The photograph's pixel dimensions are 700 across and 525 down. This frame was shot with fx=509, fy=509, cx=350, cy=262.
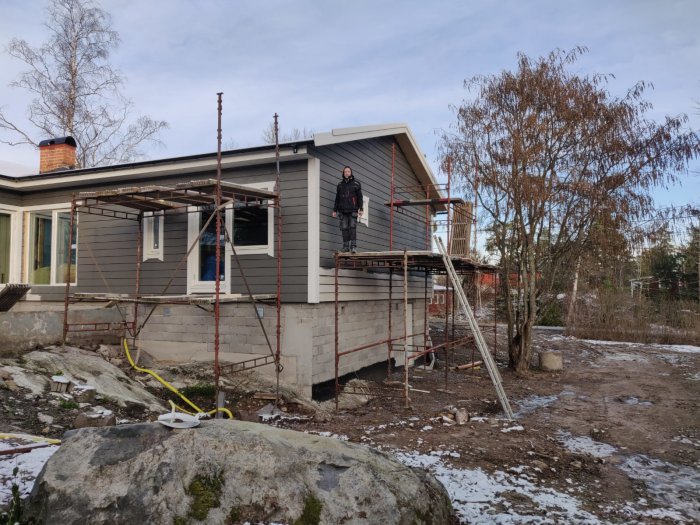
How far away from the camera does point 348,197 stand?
32.8 feet

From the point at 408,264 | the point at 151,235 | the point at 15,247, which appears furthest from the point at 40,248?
the point at 408,264

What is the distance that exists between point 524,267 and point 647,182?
3701mm

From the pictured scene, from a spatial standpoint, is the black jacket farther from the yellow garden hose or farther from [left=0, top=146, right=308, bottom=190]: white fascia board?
the yellow garden hose

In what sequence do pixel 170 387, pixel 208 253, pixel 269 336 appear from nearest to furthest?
pixel 170 387 → pixel 269 336 → pixel 208 253

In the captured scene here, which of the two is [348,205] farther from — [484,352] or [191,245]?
[484,352]

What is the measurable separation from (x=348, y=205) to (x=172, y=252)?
4.08m

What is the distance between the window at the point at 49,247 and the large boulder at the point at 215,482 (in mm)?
10128

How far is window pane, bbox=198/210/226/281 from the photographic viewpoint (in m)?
10.6

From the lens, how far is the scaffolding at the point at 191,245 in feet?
27.6

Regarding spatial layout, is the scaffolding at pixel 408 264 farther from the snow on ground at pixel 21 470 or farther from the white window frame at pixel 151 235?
the snow on ground at pixel 21 470

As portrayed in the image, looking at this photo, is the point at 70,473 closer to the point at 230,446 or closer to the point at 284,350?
the point at 230,446

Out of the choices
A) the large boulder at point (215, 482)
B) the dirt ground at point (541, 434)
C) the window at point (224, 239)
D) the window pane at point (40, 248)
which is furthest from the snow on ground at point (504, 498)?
the window pane at point (40, 248)

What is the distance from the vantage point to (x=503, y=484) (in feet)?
18.2

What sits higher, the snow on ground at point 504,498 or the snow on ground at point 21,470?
the snow on ground at point 21,470
